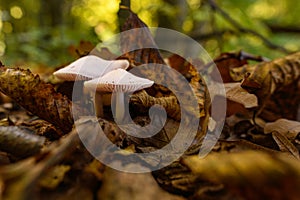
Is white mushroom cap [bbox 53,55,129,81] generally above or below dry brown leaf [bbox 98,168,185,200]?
above

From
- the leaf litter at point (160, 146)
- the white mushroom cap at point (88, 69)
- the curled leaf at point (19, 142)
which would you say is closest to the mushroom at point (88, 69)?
the white mushroom cap at point (88, 69)

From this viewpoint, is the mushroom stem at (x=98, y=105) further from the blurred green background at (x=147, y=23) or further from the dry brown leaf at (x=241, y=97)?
the blurred green background at (x=147, y=23)

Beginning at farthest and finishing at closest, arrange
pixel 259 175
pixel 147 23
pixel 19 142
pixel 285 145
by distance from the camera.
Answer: pixel 147 23 < pixel 285 145 < pixel 19 142 < pixel 259 175

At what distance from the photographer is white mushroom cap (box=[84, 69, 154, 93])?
0.99 meters

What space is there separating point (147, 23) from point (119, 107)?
355 cm

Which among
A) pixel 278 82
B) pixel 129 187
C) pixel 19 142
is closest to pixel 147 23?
pixel 278 82

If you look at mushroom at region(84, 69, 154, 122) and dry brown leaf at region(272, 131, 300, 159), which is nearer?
dry brown leaf at region(272, 131, 300, 159)

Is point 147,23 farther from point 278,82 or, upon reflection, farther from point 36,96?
point 36,96

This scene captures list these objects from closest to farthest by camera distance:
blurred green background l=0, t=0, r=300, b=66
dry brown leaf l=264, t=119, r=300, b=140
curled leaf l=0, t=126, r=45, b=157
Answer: curled leaf l=0, t=126, r=45, b=157, dry brown leaf l=264, t=119, r=300, b=140, blurred green background l=0, t=0, r=300, b=66

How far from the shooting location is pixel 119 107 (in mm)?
994

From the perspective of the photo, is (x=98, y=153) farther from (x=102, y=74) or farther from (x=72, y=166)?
(x=102, y=74)

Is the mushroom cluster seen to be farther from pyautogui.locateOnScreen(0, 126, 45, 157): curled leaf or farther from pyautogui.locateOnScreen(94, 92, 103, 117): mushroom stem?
pyautogui.locateOnScreen(0, 126, 45, 157): curled leaf

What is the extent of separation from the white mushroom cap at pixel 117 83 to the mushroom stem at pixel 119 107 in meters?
0.02

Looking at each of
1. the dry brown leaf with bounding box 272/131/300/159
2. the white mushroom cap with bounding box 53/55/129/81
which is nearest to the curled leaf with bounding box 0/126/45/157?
the white mushroom cap with bounding box 53/55/129/81
